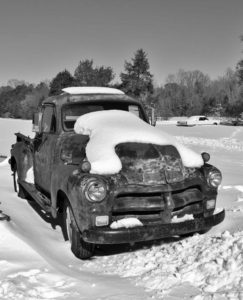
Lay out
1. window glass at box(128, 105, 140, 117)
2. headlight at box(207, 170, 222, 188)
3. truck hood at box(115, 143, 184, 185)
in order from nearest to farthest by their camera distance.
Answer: truck hood at box(115, 143, 184, 185)
headlight at box(207, 170, 222, 188)
window glass at box(128, 105, 140, 117)

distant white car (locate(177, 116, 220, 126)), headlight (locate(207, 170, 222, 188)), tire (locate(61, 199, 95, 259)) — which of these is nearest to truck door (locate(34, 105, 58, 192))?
tire (locate(61, 199, 95, 259))

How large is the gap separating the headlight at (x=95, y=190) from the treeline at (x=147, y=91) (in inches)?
1774

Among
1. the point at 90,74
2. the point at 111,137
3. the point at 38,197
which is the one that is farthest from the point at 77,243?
the point at 90,74

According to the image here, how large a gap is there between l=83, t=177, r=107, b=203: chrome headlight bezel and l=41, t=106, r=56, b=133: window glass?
2.01m

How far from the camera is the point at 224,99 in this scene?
7600cm

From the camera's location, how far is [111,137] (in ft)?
17.2

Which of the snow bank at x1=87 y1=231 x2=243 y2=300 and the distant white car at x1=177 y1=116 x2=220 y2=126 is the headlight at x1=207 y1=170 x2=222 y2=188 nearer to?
the snow bank at x1=87 y1=231 x2=243 y2=300

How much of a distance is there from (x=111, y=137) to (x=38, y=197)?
179 cm

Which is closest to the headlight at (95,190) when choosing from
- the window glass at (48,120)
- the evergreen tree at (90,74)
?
the window glass at (48,120)

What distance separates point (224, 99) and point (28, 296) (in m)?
75.7

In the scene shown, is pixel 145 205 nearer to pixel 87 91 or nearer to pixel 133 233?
pixel 133 233

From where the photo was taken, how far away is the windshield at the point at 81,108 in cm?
620

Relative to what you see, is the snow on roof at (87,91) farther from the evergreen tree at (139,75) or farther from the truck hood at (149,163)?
the evergreen tree at (139,75)

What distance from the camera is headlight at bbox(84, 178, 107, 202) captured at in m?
4.51
